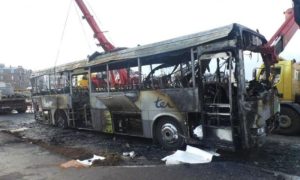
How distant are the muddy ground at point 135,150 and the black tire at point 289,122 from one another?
1.35 feet

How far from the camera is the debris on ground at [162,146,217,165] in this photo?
7.12 metres

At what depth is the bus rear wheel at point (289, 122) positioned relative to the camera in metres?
10.4

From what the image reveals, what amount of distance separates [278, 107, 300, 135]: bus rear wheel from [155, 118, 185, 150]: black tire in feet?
13.2

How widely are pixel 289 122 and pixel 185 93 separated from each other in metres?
4.43

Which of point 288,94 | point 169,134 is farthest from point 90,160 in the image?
point 288,94

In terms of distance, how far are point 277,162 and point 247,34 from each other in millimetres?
2773

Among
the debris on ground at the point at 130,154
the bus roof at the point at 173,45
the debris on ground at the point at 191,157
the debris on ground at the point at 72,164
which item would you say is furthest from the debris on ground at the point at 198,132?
the debris on ground at the point at 72,164

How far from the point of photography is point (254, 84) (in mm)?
8180

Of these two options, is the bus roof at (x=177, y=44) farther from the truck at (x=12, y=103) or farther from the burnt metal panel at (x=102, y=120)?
the truck at (x=12, y=103)

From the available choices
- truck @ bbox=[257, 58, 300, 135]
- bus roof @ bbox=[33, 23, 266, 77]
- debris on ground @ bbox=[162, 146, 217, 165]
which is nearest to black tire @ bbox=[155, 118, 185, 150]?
debris on ground @ bbox=[162, 146, 217, 165]

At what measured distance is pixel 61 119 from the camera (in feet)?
45.8

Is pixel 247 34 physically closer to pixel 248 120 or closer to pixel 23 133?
pixel 248 120

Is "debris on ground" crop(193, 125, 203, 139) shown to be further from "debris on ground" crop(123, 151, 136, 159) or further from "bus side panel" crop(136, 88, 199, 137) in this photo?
"debris on ground" crop(123, 151, 136, 159)

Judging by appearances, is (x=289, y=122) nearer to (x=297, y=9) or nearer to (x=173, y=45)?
(x=173, y=45)
